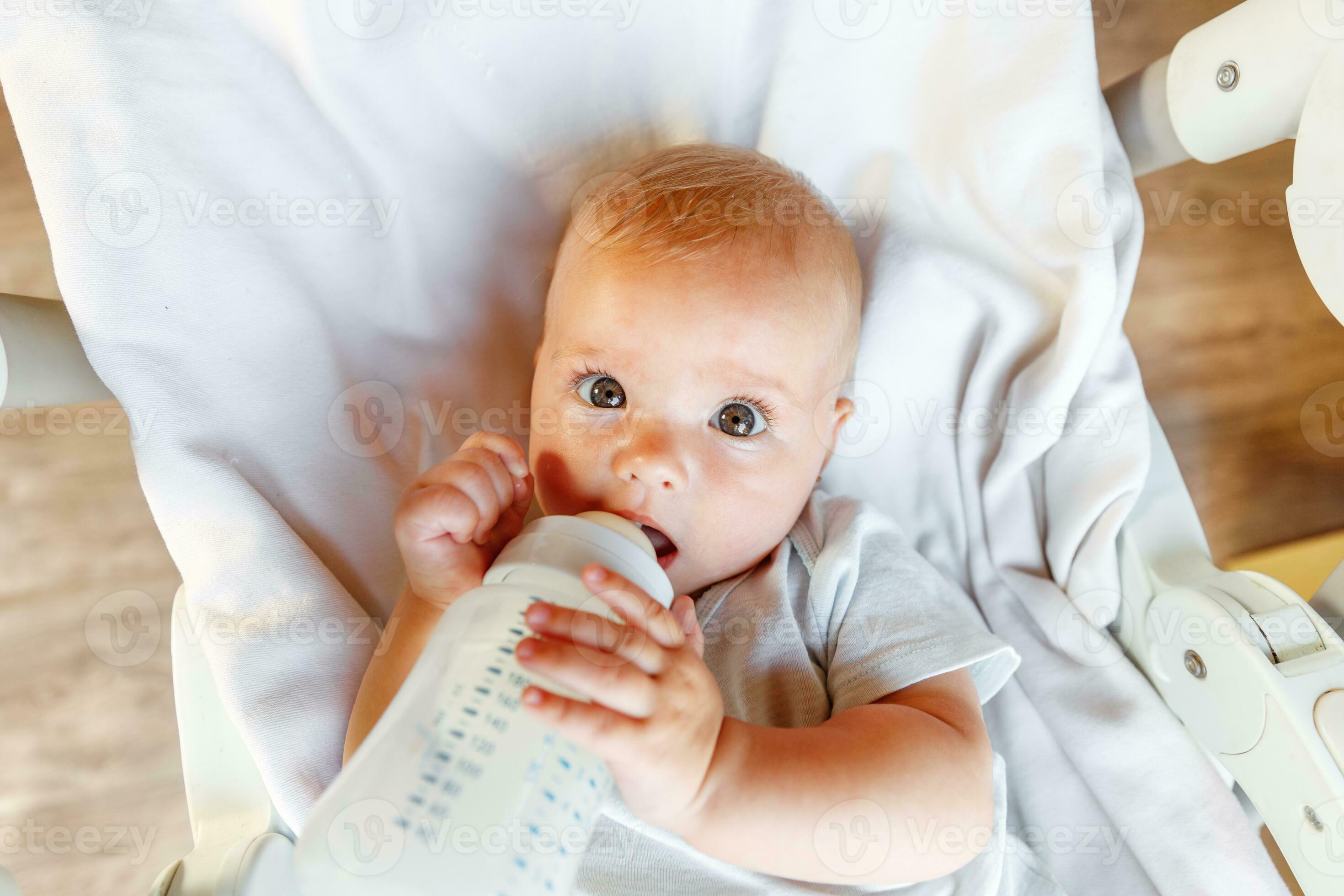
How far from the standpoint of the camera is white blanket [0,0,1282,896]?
31.3 inches

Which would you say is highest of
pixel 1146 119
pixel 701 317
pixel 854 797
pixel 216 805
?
pixel 1146 119

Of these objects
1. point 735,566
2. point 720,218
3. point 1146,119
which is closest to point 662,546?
point 735,566

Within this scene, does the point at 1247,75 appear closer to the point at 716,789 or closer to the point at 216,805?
the point at 716,789

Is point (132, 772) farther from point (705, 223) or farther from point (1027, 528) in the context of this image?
point (1027, 528)

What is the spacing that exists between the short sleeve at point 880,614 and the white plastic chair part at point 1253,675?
15 centimetres

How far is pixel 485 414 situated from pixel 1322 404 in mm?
1225

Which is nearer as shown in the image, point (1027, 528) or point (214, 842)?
point (214, 842)

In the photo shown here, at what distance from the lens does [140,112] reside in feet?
2.68

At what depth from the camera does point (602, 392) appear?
0.79 m

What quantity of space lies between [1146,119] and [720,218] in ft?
1.51

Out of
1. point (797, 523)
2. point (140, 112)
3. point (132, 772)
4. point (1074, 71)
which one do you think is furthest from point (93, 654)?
point (1074, 71)

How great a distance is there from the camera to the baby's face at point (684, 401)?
753 millimetres

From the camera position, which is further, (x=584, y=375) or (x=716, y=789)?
(x=584, y=375)

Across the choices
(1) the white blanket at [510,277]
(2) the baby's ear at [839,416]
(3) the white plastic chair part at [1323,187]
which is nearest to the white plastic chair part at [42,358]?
(1) the white blanket at [510,277]
